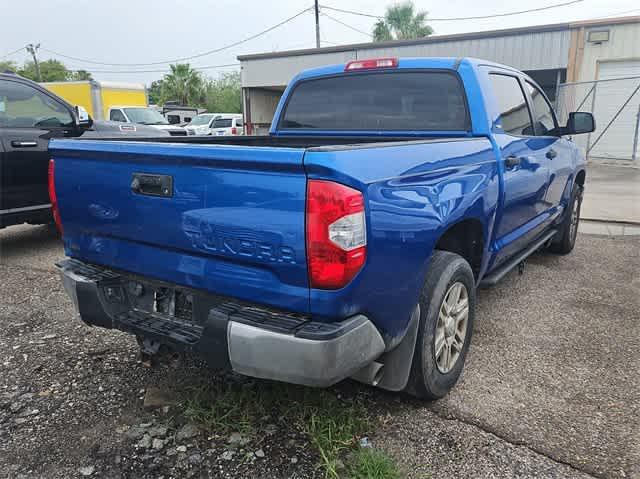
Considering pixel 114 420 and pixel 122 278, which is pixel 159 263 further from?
pixel 114 420

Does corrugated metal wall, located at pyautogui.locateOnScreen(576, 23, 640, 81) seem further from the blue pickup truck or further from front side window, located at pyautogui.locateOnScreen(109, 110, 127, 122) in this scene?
the blue pickup truck

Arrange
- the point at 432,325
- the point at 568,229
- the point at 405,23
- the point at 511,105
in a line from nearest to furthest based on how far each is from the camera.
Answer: the point at 432,325
the point at 511,105
the point at 568,229
the point at 405,23

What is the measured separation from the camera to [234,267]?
2.16 meters

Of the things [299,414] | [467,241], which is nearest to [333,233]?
[299,414]

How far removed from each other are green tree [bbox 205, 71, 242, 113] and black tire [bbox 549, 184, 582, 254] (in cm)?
4128

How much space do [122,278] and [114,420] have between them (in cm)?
75

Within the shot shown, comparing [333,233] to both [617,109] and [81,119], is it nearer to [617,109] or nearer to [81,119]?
[81,119]

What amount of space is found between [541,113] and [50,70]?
7159 centimetres

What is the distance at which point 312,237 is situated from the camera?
75.9 inches

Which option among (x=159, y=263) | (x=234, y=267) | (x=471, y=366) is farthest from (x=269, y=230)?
(x=471, y=366)

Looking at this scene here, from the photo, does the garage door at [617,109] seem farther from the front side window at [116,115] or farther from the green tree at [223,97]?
the green tree at [223,97]

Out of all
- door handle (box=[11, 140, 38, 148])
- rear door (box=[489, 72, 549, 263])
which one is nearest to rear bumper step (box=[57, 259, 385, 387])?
rear door (box=[489, 72, 549, 263])

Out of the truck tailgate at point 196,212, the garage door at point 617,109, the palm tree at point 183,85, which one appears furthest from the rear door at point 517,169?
the palm tree at point 183,85

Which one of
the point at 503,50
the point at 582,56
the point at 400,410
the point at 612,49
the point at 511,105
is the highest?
the point at 503,50
